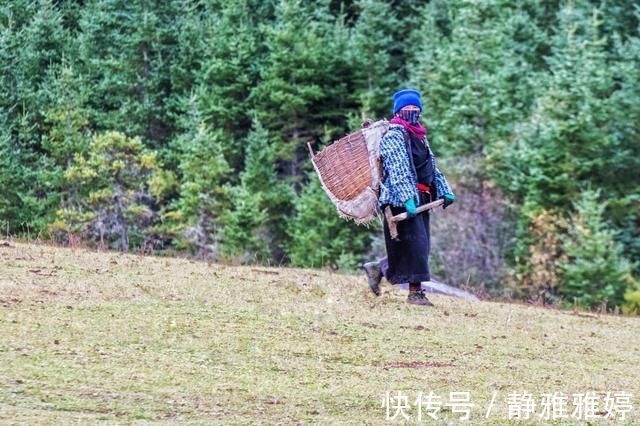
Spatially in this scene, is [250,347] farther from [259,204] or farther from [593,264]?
[259,204]

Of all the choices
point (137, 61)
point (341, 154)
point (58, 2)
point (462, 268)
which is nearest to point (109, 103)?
Result: point (137, 61)

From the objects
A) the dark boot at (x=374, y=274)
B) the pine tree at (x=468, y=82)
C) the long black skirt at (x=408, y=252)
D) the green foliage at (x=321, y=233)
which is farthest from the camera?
the green foliage at (x=321, y=233)

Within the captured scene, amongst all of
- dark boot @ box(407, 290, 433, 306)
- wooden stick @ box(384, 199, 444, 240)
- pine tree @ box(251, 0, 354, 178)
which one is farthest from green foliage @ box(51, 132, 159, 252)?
wooden stick @ box(384, 199, 444, 240)

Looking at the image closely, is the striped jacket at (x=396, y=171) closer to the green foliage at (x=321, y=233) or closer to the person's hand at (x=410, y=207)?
the person's hand at (x=410, y=207)

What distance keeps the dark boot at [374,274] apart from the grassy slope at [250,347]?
0.12 m

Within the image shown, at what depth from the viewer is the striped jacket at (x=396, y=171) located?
10.9m

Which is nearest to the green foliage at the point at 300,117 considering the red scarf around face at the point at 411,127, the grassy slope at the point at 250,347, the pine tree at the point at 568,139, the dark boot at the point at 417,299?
the pine tree at the point at 568,139

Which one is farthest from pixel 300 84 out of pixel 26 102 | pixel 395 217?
pixel 395 217

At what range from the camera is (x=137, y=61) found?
2354 inches

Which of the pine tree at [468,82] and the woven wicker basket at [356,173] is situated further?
the pine tree at [468,82]

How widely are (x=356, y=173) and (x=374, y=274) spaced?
1.06 meters

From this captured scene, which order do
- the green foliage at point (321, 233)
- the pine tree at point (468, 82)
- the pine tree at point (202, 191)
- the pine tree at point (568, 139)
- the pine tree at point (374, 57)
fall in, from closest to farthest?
the pine tree at point (568, 139)
the pine tree at point (468, 82)
the green foliage at point (321, 233)
the pine tree at point (202, 191)
the pine tree at point (374, 57)

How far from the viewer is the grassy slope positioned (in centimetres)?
684

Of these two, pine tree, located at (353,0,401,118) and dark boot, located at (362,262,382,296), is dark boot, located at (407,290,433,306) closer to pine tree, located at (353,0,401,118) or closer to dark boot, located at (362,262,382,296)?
dark boot, located at (362,262,382,296)
